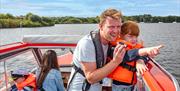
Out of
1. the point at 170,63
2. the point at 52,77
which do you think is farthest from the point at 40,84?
the point at 170,63

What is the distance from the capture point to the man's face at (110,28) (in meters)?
2.76

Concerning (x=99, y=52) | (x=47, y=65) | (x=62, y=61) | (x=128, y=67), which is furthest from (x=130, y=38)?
(x=62, y=61)

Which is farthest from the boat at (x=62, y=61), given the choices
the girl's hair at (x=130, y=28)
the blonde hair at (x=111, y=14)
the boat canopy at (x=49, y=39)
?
the blonde hair at (x=111, y=14)

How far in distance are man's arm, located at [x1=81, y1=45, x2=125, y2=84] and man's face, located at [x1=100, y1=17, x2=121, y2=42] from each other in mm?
104

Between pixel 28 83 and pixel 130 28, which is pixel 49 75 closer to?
pixel 28 83

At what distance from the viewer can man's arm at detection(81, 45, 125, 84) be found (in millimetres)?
2768

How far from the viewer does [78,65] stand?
295cm

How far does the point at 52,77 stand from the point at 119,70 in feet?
4.27

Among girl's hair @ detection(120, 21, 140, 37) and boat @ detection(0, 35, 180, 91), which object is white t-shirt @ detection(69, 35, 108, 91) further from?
boat @ detection(0, 35, 180, 91)

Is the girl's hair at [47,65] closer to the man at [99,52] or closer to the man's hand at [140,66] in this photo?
the man at [99,52]

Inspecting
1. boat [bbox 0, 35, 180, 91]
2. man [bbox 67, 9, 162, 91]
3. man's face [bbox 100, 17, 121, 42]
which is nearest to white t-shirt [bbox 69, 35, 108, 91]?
man [bbox 67, 9, 162, 91]

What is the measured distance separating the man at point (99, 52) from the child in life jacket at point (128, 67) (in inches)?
4.6

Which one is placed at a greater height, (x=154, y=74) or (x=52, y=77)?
(x=154, y=74)

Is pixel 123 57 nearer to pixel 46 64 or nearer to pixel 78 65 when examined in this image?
pixel 78 65
